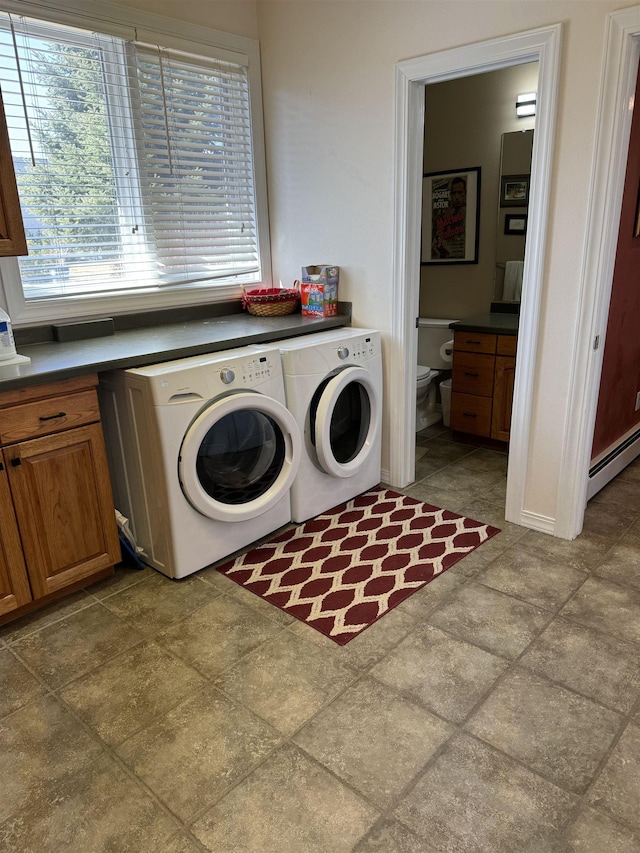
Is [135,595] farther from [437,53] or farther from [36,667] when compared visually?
[437,53]

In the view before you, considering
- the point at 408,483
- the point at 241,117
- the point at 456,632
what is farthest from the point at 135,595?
the point at 241,117

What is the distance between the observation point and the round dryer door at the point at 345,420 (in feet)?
9.23

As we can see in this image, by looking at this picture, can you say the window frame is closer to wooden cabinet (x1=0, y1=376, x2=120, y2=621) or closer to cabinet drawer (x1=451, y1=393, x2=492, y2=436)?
wooden cabinet (x1=0, y1=376, x2=120, y2=621)

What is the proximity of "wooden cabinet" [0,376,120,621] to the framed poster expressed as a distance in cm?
312

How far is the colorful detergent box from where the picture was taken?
3.16m

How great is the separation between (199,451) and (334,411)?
0.78 metres

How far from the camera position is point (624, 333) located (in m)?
3.02

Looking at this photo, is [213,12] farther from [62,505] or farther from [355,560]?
[355,560]

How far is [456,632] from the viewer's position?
2.17 metres

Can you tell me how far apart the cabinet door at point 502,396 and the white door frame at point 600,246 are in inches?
38.0

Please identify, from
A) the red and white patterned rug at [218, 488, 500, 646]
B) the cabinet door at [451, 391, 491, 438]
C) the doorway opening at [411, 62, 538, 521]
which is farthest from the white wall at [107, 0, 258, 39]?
the red and white patterned rug at [218, 488, 500, 646]

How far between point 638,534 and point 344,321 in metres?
1.75

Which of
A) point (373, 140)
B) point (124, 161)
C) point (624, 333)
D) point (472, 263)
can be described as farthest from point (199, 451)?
point (472, 263)

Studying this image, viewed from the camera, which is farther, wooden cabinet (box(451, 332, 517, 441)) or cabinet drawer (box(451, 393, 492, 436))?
cabinet drawer (box(451, 393, 492, 436))
